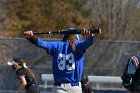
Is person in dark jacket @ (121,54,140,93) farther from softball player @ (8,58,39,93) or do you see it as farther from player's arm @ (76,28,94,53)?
softball player @ (8,58,39,93)

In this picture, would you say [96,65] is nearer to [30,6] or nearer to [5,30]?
[5,30]

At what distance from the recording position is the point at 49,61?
16.2 metres

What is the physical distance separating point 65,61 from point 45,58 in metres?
6.90

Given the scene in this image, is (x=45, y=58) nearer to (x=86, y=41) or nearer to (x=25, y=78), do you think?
(x=25, y=78)

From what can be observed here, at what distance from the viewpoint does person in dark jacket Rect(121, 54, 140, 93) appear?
8734 millimetres

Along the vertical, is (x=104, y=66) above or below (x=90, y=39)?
below

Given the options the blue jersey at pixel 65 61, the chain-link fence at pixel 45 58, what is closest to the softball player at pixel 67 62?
the blue jersey at pixel 65 61

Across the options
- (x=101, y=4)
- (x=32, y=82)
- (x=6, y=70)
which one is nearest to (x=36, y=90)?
(x=32, y=82)

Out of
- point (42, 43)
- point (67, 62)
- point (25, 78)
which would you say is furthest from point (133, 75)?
point (25, 78)

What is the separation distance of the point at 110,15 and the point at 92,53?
1292 centimetres

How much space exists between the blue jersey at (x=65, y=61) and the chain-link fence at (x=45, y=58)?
6590 millimetres

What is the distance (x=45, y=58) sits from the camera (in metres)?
16.1

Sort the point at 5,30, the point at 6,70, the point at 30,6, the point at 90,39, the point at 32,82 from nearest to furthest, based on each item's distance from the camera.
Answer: the point at 90,39 < the point at 32,82 < the point at 6,70 < the point at 5,30 < the point at 30,6

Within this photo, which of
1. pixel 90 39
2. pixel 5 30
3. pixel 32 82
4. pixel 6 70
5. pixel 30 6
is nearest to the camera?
pixel 90 39
